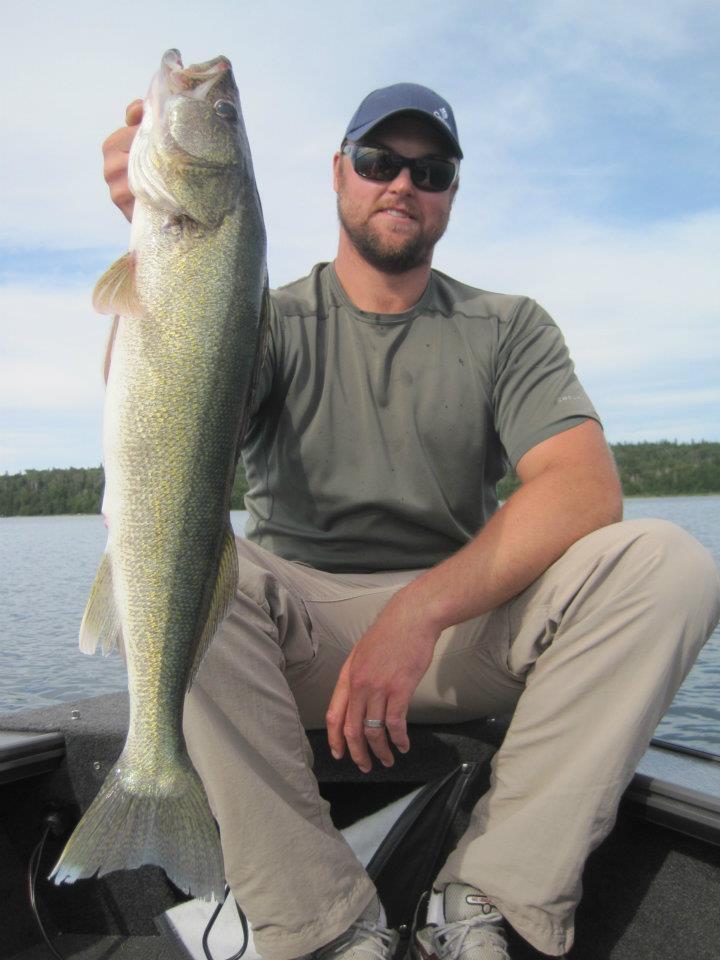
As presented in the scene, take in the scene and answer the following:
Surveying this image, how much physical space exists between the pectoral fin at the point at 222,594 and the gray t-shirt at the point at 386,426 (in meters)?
0.97

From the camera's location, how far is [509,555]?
2.53 m

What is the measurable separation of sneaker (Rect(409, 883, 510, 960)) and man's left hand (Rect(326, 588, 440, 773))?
18.8 inches

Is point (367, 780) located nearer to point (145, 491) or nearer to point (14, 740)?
point (14, 740)

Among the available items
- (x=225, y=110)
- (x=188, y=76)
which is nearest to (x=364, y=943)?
(x=225, y=110)

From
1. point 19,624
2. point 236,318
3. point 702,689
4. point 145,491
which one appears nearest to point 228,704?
point 145,491

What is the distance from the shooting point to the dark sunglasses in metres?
3.32

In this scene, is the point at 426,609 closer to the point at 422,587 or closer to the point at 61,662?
the point at 422,587

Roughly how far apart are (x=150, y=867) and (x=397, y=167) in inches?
111

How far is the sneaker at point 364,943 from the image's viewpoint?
2225 millimetres

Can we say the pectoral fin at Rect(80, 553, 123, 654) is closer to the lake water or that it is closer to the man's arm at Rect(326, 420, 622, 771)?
the man's arm at Rect(326, 420, 622, 771)

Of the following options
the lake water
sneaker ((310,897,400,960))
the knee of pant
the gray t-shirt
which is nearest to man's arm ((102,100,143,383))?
the gray t-shirt

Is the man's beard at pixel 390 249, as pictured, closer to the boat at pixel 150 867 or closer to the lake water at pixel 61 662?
the boat at pixel 150 867

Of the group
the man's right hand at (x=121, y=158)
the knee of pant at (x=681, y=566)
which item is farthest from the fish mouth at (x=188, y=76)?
the knee of pant at (x=681, y=566)

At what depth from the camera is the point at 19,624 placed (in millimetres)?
13961
